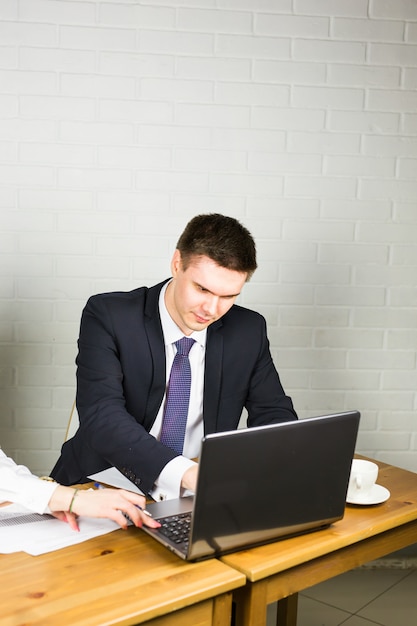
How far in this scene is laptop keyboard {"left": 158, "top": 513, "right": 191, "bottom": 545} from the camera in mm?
1382

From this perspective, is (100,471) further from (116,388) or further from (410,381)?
(410,381)

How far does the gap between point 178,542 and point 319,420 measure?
0.36 meters

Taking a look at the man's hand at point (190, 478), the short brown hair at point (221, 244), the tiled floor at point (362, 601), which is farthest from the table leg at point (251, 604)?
the tiled floor at point (362, 601)

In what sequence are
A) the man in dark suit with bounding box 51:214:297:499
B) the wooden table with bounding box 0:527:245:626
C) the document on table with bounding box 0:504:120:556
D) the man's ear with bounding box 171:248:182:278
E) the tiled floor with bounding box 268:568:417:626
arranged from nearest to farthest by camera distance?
the wooden table with bounding box 0:527:245:626 → the document on table with bounding box 0:504:120:556 → the man in dark suit with bounding box 51:214:297:499 → the man's ear with bounding box 171:248:182:278 → the tiled floor with bounding box 268:568:417:626

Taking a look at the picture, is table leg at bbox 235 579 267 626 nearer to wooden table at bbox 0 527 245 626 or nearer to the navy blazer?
wooden table at bbox 0 527 245 626

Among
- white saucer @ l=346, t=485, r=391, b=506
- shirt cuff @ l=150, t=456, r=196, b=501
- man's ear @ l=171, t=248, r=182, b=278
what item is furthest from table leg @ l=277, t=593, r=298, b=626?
man's ear @ l=171, t=248, r=182, b=278

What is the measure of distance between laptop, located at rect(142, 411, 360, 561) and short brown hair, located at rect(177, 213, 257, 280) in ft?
1.98

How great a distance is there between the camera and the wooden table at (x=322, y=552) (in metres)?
1.33

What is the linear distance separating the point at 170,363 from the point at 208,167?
1069 mm

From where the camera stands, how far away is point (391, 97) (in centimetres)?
293

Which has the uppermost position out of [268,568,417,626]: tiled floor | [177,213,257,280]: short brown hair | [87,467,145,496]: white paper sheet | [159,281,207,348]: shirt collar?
[177,213,257,280]: short brown hair

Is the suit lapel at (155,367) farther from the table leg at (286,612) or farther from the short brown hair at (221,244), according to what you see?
the table leg at (286,612)

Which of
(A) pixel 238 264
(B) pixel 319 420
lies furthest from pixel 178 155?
(B) pixel 319 420

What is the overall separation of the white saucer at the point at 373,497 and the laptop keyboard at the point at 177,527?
415 mm
